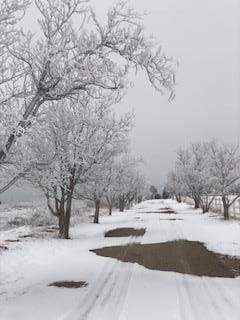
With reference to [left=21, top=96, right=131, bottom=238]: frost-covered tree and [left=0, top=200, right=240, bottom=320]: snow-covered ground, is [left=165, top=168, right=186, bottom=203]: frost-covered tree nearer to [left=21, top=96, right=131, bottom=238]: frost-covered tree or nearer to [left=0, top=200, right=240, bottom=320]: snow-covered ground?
[left=21, top=96, right=131, bottom=238]: frost-covered tree

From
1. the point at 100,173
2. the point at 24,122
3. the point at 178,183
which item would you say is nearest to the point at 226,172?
the point at 100,173

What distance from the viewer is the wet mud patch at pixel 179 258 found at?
11.6m

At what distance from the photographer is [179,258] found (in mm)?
13844

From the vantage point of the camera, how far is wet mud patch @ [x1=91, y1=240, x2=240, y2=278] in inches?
458

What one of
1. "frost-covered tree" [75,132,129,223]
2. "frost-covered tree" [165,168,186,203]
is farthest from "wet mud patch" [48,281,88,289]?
"frost-covered tree" [165,168,186,203]

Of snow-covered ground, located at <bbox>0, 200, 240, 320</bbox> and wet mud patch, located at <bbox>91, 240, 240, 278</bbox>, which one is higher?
wet mud patch, located at <bbox>91, 240, 240, 278</bbox>

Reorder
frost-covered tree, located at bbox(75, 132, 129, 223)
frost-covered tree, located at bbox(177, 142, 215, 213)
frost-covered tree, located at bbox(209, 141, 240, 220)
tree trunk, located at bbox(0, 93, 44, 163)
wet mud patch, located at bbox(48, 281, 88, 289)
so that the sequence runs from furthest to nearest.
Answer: frost-covered tree, located at bbox(177, 142, 215, 213), frost-covered tree, located at bbox(209, 141, 240, 220), frost-covered tree, located at bbox(75, 132, 129, 223), wet mud patch, located at bbox(48, 281, 88, 289), tree trunk, located at bbox(0, 93, 44, 163)

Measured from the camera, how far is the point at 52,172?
10.6 meters

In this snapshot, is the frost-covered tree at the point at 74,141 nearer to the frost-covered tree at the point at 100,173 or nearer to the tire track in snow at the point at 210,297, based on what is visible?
the frost-covered tree at the point at 100,173

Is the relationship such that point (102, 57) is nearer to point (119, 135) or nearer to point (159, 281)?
point (159, 281)

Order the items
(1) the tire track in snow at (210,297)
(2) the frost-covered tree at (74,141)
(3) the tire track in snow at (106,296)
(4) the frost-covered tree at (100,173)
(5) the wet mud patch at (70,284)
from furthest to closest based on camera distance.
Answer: (4) the frost-covered tree at (100,173), (2) the frost-covered tree at (74,141), (5) the wet mud patch at (70,284), (3) the tire track in snow at (106,296), (1) the tire track in snow at (210,297)

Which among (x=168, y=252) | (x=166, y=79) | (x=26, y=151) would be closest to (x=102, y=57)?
(x=166, y=79)

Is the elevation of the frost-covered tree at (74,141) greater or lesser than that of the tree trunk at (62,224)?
greater

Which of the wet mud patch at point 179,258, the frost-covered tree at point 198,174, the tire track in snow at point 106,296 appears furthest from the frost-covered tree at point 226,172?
the tire track in snow at point 106,296
